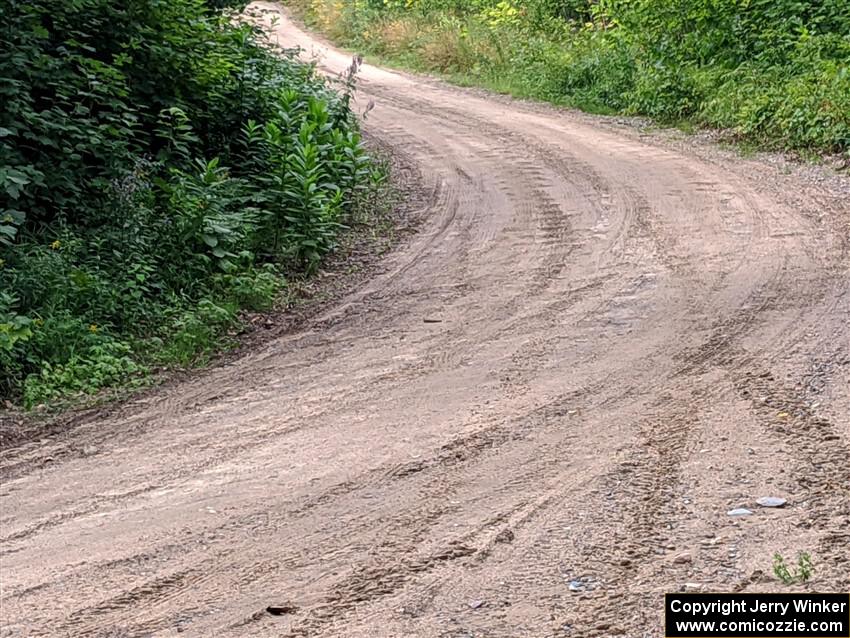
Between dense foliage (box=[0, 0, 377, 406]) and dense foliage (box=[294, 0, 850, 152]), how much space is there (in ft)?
21.8

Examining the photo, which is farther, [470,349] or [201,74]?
[201,74]

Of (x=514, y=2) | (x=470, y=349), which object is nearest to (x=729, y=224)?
(x=470, y=349)

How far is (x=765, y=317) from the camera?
7.45m

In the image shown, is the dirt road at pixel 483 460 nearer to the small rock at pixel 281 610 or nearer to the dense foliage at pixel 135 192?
the small rock at pixel 281 610

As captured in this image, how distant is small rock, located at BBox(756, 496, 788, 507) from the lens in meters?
4.58

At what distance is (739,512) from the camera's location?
455 cm

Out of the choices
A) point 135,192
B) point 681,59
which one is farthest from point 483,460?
point 681,59

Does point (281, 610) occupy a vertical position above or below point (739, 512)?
below

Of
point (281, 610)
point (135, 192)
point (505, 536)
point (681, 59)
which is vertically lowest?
point (281, 610)

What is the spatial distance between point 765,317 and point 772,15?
11.4 meters

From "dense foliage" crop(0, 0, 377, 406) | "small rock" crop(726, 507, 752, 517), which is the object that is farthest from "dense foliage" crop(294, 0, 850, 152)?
"small rock" crop(726, 507, 752, 517)

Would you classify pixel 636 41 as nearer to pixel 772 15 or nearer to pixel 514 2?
pixel 772 15

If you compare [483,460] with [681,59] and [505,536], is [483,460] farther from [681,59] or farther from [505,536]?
[681,59]

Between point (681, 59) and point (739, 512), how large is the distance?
14.6 meters
